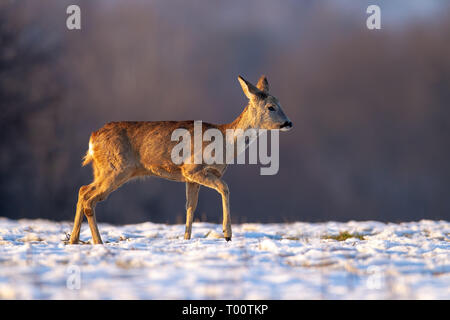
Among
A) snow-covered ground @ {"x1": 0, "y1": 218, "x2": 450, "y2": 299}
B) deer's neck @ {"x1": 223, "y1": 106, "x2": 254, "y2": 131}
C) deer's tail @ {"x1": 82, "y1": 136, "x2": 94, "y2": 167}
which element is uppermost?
deer's neck @ {"x1": 223, "y1": 106, "x2": 254, "y2": 131}

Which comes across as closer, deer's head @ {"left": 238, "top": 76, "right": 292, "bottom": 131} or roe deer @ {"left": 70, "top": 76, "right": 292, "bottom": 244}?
roe deer @ {"left": 70, "top": 76, "right": 292, "bottom": 244}

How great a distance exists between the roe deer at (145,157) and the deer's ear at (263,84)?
40 cm

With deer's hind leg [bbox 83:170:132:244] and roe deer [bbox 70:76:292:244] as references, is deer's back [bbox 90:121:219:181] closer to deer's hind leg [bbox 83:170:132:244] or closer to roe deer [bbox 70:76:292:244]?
roe deer [bbox 70:76:292:244]

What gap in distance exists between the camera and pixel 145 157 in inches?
418

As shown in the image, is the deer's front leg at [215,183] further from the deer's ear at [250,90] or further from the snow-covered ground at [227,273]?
the snow-covered ground at [227,273]

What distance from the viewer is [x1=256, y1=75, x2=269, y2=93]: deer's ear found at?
11758mm

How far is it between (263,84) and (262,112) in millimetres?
747

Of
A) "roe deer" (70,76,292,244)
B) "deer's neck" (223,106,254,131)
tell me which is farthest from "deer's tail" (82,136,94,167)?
"deer's neck" (223,106,254,131)

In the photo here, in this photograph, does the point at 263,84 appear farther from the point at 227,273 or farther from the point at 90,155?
the point at 227,273

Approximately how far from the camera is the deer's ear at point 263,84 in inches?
463

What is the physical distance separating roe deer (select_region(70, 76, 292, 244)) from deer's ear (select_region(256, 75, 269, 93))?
40 centimetres

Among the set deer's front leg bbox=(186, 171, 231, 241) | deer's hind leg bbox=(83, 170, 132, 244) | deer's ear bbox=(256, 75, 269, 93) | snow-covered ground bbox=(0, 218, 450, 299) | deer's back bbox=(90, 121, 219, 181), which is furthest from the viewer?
deer's ear bbox=(256, 75, 269, 93)

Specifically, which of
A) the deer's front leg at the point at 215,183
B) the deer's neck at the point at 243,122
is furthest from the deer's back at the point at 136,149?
the deer's neck at the point at 243,122
